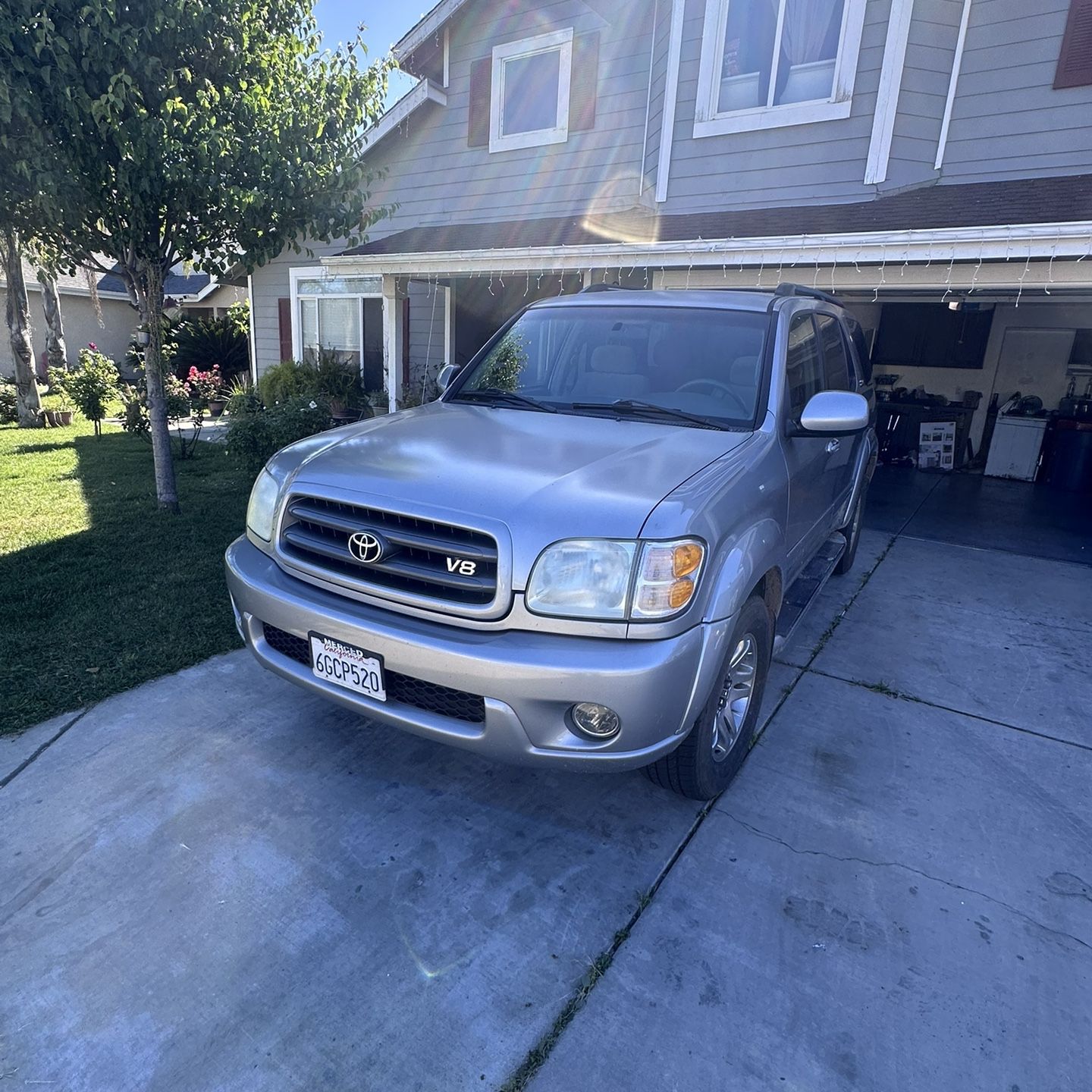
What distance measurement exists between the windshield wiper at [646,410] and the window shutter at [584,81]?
25.2 feet

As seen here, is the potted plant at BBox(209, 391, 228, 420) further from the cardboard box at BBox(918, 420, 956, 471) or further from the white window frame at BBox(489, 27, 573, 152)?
the cardboard box at BBox(918, 420, 956, 471)

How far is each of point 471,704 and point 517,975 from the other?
0.79 meters

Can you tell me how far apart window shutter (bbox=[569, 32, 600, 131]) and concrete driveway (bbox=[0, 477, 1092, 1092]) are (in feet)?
28.2

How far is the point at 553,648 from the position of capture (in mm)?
2152

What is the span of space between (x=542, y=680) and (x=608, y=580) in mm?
363

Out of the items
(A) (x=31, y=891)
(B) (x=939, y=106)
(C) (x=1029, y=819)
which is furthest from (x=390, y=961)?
(B) (x=939, y=106)

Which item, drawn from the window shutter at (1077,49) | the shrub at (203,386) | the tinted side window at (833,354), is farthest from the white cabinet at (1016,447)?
the shrub at (203,386)

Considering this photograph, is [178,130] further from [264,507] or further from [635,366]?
[635,366]

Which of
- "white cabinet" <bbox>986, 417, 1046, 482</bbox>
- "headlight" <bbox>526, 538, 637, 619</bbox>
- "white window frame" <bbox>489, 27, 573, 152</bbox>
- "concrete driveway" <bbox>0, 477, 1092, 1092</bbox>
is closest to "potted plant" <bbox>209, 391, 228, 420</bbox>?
"white window frame" <bbox>489, 27, 573, 152</bbox>

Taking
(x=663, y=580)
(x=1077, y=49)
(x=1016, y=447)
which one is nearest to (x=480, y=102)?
(x=1077, y=49)

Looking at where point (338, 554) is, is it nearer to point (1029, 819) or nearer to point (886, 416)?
point (1029, 819)

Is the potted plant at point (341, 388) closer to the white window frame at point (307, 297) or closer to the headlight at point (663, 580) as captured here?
the white window frame at point (307, 297)

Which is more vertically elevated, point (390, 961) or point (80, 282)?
point (80, 282)

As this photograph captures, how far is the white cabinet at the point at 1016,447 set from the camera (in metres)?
9.49
